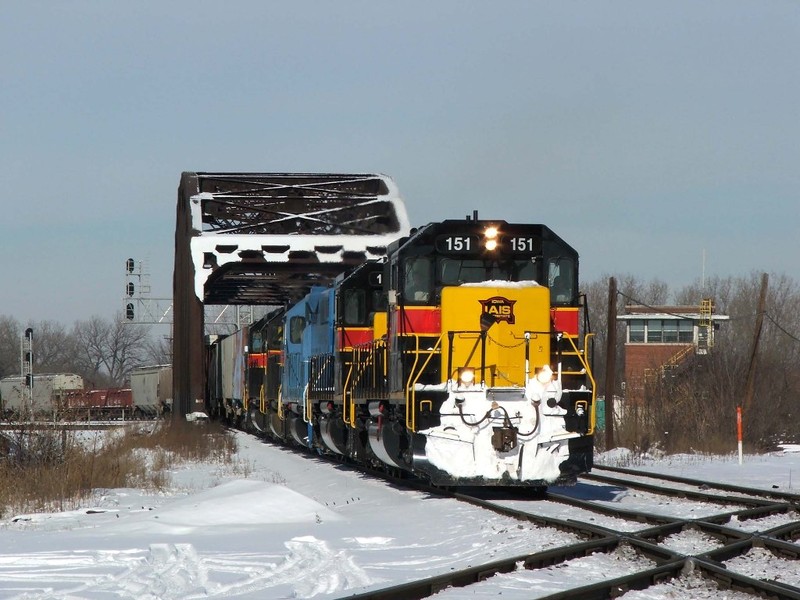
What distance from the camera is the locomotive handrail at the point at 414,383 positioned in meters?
12.9

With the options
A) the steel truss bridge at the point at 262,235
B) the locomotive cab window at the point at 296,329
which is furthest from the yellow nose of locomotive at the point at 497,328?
the steel truss bridge at the point at 262,235

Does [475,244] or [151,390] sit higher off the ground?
[475,244]

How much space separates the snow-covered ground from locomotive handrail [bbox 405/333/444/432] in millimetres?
991

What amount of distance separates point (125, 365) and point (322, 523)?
135m

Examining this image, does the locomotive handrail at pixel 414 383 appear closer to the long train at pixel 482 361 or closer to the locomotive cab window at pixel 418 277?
the long train at pixel 482 361

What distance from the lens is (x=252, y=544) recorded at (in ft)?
31.7

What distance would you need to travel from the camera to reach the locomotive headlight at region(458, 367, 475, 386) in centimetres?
1307

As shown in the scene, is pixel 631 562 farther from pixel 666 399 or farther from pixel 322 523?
pixel 666 399

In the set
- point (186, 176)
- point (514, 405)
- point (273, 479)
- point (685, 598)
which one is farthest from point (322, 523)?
point (186, 176)

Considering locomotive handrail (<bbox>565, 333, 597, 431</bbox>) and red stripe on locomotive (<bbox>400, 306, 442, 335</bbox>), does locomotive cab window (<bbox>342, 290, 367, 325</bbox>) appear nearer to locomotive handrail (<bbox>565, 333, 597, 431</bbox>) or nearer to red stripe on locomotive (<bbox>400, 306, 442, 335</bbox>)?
red stripe on locomotive (<bbox>400, 306, 442, 335</bbox>)

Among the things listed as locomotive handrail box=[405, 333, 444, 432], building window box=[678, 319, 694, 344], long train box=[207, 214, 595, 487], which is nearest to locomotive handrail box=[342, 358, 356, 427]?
long train box=[207, 214, 595, 487]

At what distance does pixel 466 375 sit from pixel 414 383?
63 centimetres

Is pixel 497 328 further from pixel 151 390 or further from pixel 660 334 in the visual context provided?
pixel 151 390

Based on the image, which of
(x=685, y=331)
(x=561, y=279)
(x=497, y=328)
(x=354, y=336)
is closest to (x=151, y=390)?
(x=685, y=331)
